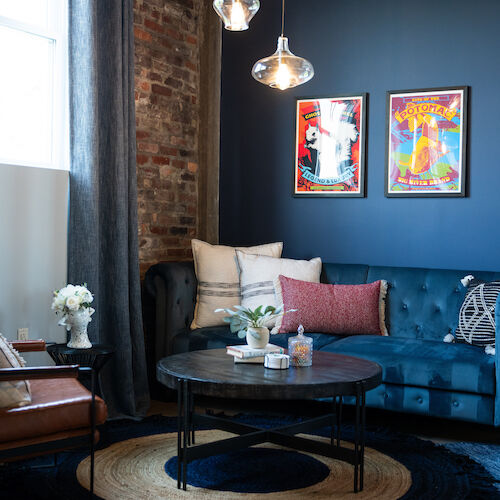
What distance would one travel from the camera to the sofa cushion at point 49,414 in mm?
2441

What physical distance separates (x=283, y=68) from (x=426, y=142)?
1625mm

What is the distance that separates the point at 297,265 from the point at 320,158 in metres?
0.84

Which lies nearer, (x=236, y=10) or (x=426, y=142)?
(x=236, y=10)

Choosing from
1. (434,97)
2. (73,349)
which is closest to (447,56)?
(434,97)

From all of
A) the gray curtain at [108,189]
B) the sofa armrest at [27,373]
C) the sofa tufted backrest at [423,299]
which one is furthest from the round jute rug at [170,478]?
the sofa tufted backrest at [423,299]

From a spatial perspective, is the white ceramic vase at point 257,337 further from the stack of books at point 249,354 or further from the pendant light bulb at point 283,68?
the pendant light bulb at point 283,68

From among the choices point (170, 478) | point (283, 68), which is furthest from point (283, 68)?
point (170, 478)

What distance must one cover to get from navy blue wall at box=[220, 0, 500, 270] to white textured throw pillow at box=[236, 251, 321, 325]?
456mm

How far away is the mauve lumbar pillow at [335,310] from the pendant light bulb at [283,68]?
138cm

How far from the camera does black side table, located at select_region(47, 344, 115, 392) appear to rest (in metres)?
3.40

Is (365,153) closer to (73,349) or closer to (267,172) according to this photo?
(267,172)

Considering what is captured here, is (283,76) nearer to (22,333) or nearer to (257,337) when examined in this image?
(257,337)

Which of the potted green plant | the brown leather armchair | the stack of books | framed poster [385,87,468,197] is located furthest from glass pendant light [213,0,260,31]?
framed poster [385,87,468,197]

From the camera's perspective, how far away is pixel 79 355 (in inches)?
135
